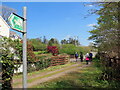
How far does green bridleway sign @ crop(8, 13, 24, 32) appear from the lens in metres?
2.02

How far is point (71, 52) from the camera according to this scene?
25453 mm

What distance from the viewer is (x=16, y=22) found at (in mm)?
2117

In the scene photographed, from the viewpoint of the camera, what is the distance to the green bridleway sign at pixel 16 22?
202cm

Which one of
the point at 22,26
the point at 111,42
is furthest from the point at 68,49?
the point at 22,26

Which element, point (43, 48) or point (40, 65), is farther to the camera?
point (43, 48)

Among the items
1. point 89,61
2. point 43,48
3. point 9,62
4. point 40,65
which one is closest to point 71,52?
point 43,48

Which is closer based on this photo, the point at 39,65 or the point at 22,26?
the point at 22,26

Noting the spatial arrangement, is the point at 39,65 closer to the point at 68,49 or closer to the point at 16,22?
the point at 16,22

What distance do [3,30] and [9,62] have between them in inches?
41.9

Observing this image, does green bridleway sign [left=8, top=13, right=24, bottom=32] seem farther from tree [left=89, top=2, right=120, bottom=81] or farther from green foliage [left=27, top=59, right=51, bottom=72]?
green foliage [left=27, top=59, right=51, bottom=72]

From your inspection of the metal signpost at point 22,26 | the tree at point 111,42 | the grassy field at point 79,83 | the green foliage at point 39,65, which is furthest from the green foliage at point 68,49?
the metal signpost at point 22,26

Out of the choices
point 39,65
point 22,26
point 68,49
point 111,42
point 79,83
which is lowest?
point 79,83

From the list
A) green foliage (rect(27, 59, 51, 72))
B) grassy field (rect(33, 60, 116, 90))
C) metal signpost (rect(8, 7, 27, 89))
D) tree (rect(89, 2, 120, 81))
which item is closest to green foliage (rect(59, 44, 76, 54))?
green foliage (rect(27, 59, 51, 72))

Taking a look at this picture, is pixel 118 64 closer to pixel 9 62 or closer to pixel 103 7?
pixel 103 7
